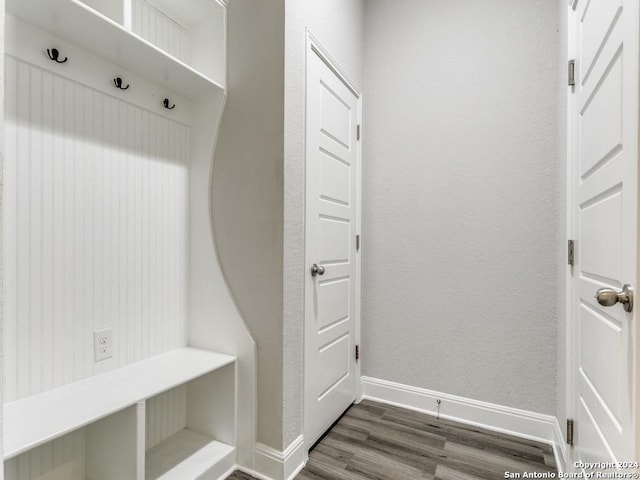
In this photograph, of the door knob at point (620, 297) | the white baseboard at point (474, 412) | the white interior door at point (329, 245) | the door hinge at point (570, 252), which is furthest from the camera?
the white baseboard at point (474, 412)

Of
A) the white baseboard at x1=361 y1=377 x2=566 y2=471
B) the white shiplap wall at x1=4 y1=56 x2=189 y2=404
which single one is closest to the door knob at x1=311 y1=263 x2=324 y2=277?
the white shiplap wall at x1=4 y1=56 x2=189 y2=404

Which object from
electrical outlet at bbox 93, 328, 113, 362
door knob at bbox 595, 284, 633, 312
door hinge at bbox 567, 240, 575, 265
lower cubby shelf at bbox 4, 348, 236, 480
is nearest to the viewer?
door knob at bbox 595, 284, 633, 312

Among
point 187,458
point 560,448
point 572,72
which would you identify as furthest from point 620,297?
point 187,458

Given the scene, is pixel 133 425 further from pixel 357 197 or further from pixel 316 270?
pixel 357 197

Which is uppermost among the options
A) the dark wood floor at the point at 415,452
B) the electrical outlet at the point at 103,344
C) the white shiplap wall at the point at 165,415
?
the electrical outlet at the point at 103,344

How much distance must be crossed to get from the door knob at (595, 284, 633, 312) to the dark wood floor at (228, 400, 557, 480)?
121cm

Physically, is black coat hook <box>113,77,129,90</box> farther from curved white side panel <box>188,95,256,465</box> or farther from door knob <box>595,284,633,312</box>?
door knob <box>595,284,633,312</box>

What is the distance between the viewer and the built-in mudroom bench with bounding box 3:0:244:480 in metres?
1.18

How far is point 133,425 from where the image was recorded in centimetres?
123

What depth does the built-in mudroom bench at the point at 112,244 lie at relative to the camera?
1.18 metres

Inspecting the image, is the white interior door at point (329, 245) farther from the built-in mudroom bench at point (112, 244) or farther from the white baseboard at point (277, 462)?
the built-in mudroom bench at point (112, 244)

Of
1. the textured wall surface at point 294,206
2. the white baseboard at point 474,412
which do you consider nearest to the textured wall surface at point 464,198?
the white baseboard at point 474,412

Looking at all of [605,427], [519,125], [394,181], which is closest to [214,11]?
[394,181]

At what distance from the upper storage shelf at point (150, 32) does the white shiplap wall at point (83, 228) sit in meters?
0.17
